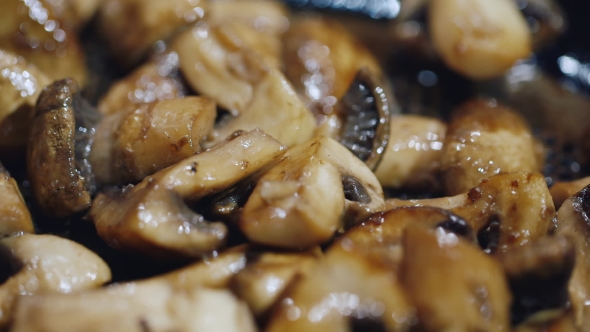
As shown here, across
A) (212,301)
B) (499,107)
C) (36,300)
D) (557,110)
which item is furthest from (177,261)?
(557,110)

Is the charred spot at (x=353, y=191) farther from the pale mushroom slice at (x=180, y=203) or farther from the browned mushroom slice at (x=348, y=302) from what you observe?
the browned mushroom slice at (x=348, y=302)

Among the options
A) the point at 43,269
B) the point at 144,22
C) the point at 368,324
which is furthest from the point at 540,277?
the point at 144,22

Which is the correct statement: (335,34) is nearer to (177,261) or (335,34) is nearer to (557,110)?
(557,110)

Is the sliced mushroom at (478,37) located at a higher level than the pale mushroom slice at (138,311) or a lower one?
lower

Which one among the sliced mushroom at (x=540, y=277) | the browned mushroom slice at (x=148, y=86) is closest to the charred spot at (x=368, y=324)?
the sliced mushroom at (x=540, y=277)

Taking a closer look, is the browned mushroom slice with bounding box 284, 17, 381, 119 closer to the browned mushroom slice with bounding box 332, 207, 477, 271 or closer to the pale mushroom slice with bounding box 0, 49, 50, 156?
the browned mushroom slice with bounding box 332, 207, 477, 271

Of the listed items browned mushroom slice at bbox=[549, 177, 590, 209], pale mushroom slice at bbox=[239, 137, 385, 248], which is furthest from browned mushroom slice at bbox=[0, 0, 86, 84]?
browned mushroom slice at bbox=[549, 177, 590, 209]
